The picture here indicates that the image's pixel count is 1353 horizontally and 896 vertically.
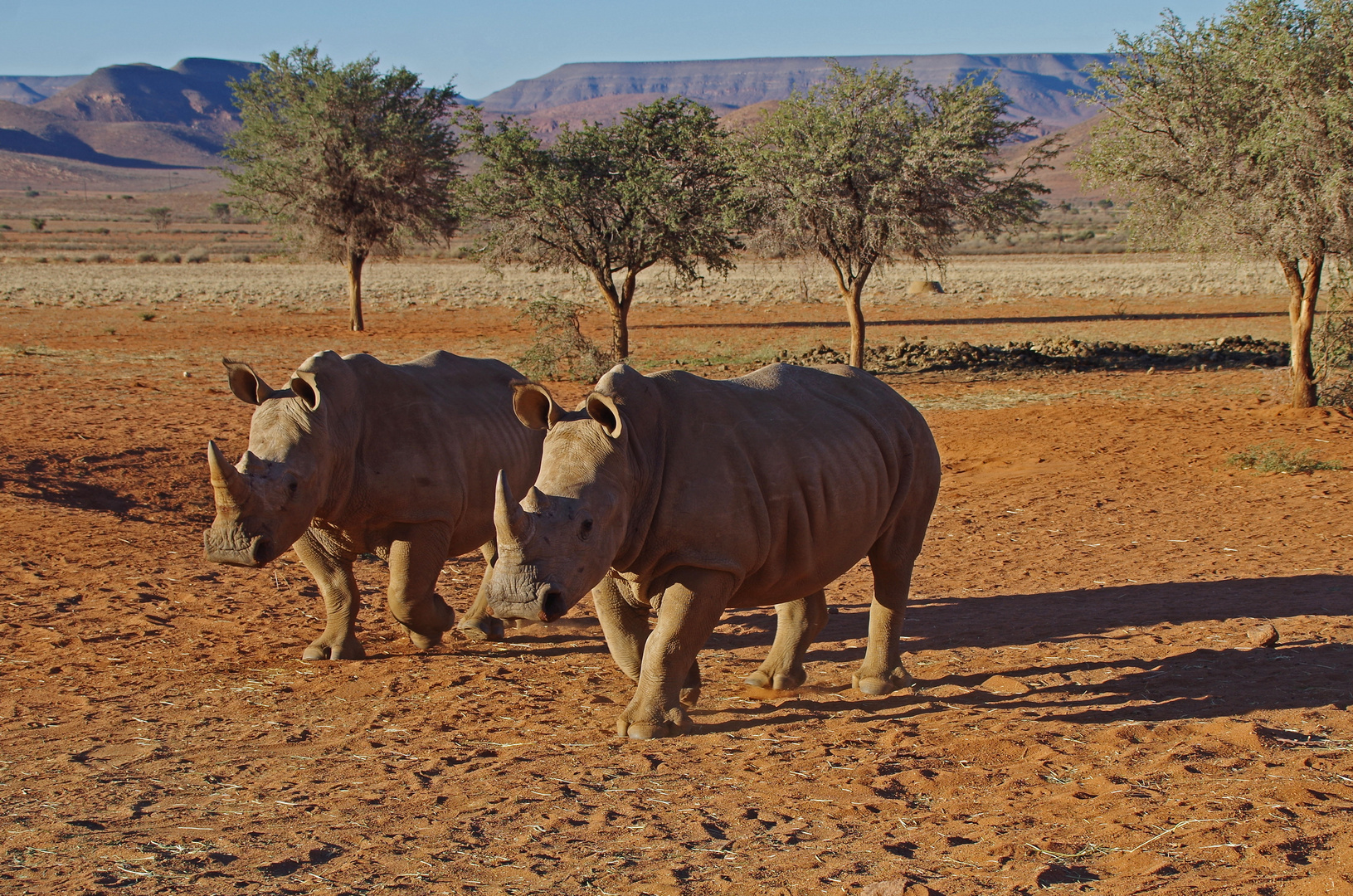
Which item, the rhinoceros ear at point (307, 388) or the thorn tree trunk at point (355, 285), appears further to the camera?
the thorn tree trunk at point (355, 285)

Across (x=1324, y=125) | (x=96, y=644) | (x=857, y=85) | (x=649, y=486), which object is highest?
(x=857, y=85)

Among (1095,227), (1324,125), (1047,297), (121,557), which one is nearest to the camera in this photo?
(121,557)

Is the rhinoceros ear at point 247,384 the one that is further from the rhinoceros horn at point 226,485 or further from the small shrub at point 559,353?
the small shrub at point 559,353

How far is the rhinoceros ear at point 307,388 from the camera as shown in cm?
645

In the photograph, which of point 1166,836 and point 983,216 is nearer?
point 1166,836

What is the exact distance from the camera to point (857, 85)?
76.8ft

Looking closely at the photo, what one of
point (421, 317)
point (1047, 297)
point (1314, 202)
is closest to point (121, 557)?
point (1314, 202)

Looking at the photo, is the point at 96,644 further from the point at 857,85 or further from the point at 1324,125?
the point at 857,85

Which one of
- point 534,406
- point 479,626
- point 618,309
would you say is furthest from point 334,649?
point 618,309

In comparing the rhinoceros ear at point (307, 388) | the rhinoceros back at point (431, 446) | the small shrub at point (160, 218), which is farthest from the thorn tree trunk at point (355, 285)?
the small shrub at point (160, 218)

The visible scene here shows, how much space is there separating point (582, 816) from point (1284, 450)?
12.6 meters

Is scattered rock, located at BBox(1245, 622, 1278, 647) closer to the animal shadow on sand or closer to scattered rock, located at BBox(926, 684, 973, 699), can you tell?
the animal shadow on sand

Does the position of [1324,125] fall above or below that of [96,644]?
above

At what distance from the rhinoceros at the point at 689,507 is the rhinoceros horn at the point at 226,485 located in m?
1.65
